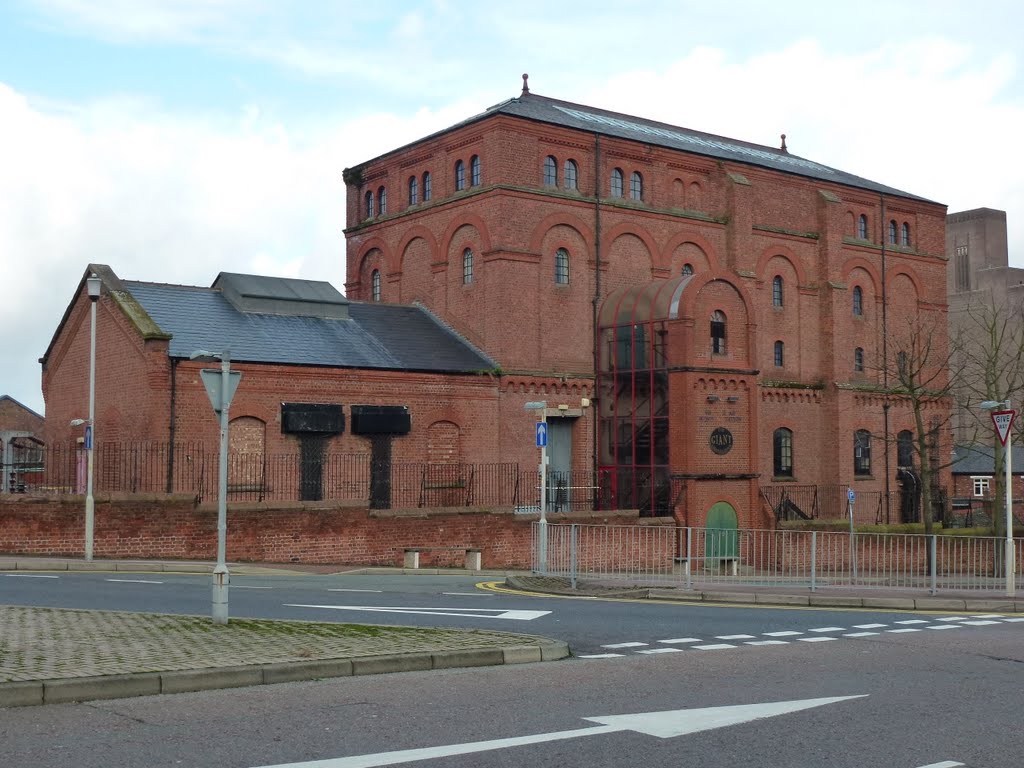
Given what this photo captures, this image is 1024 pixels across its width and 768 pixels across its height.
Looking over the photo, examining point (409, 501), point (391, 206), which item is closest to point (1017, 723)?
point (409, 501)

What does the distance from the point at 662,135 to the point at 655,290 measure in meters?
9.95

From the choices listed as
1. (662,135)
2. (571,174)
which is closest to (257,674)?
(571,174)

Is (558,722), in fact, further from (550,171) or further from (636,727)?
(550,171)

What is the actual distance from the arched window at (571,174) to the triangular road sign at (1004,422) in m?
19.1

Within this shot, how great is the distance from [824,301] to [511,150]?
1494 cm

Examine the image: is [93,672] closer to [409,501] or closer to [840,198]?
[409,501]

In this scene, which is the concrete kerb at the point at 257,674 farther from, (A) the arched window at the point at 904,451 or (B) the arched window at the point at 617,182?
(A) the arched window at the point at 904,451

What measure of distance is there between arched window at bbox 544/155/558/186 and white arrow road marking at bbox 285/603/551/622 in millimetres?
23523

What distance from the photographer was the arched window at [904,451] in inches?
1847

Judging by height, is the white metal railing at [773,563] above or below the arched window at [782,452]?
below

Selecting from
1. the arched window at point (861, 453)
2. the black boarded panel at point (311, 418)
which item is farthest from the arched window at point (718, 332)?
the black boarded panel at point (311, 418)

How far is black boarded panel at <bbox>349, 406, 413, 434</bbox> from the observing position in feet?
108

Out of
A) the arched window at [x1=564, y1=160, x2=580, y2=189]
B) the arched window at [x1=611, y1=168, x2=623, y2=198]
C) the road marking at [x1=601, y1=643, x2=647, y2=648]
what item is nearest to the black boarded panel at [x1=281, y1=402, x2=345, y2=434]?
the arched window at [x1=564, y1=160, x2=580, y2=189]

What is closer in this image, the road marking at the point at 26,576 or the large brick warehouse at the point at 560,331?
the road marking at the point at 26,576
